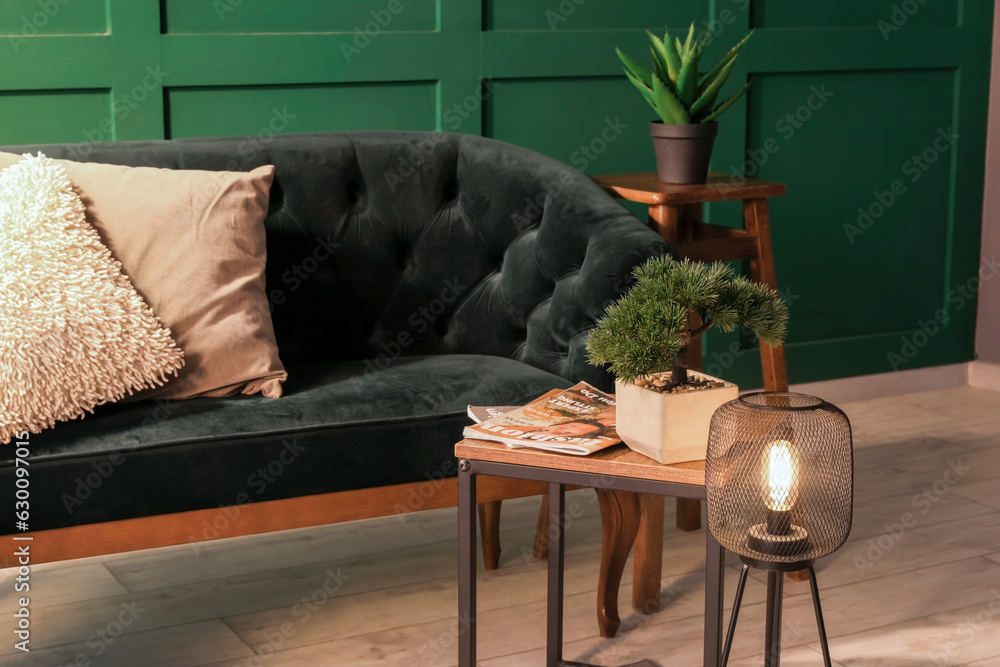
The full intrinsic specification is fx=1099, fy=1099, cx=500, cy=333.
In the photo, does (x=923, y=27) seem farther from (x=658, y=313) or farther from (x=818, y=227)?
(x=658, y=313)

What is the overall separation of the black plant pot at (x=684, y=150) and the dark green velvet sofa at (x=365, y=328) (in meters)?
0.28

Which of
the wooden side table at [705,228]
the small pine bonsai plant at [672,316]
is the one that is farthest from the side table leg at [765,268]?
the small pine bonsai plant at [672,316]

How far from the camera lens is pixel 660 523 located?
6.79 feet

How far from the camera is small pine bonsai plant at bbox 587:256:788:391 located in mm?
1413

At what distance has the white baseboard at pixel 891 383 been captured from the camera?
136 inches

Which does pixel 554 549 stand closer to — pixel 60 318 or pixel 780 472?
pixel 780 472

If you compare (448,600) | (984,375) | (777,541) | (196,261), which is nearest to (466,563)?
(777,541)

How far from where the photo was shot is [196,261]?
189cm

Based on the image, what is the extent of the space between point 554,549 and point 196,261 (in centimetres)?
78

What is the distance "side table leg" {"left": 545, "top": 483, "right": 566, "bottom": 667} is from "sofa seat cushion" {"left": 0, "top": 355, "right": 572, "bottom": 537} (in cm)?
20

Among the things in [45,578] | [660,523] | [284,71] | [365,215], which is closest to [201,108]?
[284,71]

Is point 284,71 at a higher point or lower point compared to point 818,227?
higher

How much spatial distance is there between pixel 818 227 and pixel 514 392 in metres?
1.78

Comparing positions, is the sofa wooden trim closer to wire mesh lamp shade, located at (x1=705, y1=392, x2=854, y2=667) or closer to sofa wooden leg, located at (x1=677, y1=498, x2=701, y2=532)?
wire mesh lamp shade, located at (x1=705, y1=392, x2=854, y2=667)
